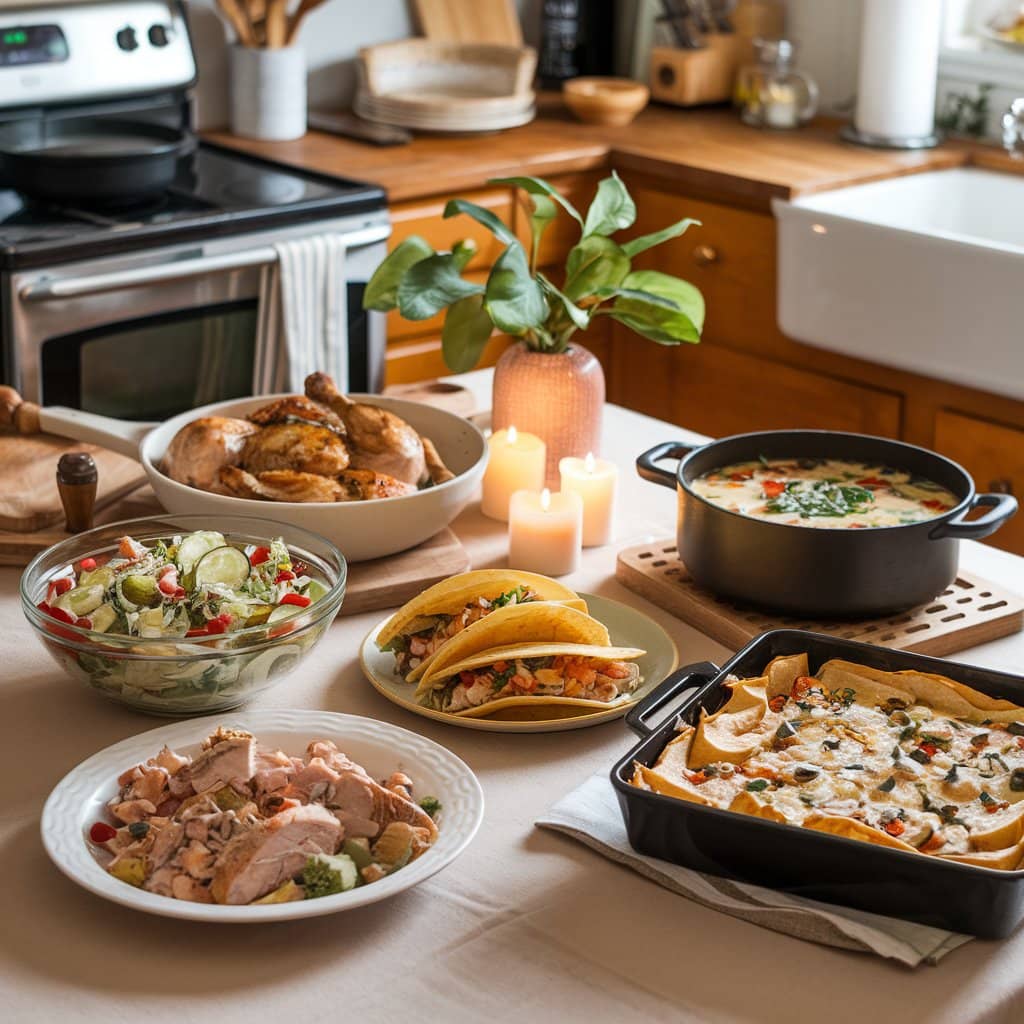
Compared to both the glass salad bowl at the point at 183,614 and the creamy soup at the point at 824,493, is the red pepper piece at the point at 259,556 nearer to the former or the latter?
the glass salad bowl at the point at 183,614

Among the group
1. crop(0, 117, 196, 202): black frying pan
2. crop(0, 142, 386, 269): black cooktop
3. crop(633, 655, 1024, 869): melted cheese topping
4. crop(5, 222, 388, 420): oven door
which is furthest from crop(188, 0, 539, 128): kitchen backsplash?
crop(633, 655, 1024, 869): melted cheese topping

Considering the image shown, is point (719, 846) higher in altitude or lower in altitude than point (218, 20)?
lower

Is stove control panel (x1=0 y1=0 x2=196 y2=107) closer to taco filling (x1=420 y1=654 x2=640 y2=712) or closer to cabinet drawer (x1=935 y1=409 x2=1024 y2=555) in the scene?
cabinet drawer (x1=935 y1=409 x2=1024 y2=555)

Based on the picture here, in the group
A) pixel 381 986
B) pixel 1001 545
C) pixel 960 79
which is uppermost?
pixel 960 79

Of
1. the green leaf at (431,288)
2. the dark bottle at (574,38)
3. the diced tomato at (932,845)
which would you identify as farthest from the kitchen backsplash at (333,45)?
the diced tomato at (932,845)

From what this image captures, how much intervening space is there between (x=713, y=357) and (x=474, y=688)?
213 cm

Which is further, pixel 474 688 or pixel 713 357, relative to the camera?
pixel 713 357

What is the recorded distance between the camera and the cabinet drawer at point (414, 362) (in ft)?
10.2

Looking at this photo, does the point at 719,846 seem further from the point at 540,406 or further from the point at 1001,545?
the point at 1001,545

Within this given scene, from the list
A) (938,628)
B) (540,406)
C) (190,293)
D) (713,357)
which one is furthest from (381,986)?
(713,357)

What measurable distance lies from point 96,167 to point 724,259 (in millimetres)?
1295

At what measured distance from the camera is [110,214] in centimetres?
262

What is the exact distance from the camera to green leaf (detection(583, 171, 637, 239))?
1.63 meters

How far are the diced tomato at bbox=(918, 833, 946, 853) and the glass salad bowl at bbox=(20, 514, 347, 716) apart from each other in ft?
1.65
